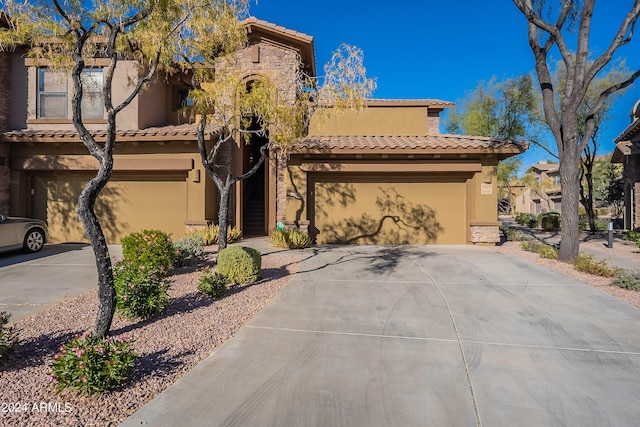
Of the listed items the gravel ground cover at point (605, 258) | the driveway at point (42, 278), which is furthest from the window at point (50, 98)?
the gravel ground cover at point (605, 258)

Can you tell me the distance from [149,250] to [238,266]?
1.91m

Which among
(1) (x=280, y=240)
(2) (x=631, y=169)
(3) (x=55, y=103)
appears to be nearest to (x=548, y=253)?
(1) (x=280, y=240)

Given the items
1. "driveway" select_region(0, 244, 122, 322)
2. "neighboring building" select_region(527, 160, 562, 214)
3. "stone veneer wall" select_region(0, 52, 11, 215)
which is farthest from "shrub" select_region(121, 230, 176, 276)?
"neighboring building" select_region(527, 160, 562, 214)

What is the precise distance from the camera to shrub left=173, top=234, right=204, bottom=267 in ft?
25.9

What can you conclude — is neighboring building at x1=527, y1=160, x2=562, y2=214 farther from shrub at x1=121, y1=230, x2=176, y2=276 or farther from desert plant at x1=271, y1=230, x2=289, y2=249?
shrub at x1=121, y1=230, x2=176, y2=276

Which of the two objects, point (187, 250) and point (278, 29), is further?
point (278, 29)

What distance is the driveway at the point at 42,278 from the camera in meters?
5.58

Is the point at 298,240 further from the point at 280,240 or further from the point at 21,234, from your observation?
the point at 21,234

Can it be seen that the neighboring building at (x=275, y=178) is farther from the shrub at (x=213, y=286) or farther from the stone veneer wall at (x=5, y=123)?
the shrub at (x=213, y=286)

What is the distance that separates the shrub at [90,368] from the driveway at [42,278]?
284 cm

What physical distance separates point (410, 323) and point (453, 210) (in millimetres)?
8556

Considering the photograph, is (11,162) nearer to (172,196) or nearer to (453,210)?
(172,196)

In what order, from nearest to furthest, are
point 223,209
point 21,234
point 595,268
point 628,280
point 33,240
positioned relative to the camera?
point 628,280 < point 595,268 < point 223,209 < point 21,234 < point 33,240

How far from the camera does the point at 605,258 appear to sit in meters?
9.20
